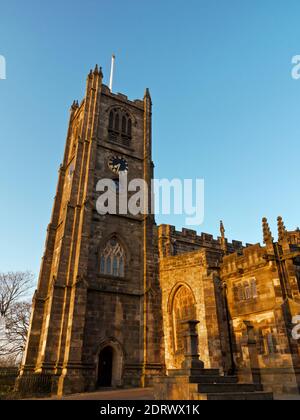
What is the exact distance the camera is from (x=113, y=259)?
915 inches

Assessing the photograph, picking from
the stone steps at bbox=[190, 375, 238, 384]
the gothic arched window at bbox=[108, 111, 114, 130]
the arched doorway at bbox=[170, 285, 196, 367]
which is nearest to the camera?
the stone steps at bbox=[190, 375, 238, 384]

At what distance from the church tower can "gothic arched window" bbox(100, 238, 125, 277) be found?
0.08m

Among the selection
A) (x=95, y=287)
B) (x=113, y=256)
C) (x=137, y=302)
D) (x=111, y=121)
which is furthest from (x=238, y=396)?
(x=111, y=121)

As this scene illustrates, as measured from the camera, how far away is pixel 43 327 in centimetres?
2086

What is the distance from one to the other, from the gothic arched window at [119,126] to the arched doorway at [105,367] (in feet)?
57.8

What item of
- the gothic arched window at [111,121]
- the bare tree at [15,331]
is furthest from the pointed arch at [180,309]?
the bare tree at [15,331]

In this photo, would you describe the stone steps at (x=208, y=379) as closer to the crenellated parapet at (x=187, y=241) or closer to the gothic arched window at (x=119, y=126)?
the crenellated parapet at (x=187, y=241)

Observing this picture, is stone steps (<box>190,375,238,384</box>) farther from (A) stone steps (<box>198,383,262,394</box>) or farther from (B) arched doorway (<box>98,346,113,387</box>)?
(B) arched doorway (<box>98,346,113,387</box>)

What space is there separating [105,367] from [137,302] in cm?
470

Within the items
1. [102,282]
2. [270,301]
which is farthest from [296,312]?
[102,282]

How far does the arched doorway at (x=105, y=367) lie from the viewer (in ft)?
65.2

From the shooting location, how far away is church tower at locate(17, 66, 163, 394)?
1861cm

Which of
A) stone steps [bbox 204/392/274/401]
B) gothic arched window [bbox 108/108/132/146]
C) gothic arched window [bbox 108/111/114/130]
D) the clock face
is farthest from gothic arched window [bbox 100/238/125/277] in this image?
stone steps [bbox 204/392/274/401]
